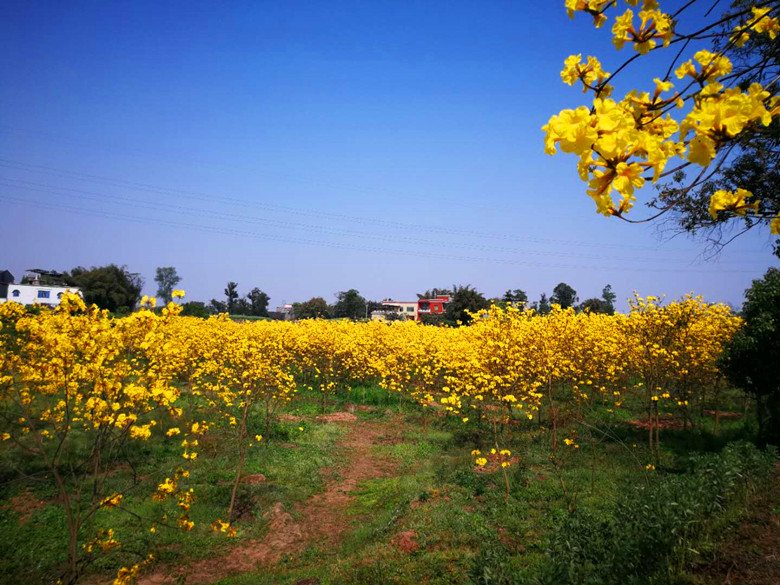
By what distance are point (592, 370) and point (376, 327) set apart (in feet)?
40.4

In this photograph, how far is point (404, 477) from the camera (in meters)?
9.73

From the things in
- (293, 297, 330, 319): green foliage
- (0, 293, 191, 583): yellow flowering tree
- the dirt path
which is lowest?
the dirt path

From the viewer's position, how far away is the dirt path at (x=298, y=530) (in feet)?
20.7

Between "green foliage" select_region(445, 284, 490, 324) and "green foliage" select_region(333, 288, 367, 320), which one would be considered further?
"green foliage" select_region(333, 288, 367, 320)

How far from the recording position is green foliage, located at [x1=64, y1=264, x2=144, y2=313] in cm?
4275

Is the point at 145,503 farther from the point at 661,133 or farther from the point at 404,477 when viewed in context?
the point at 661,133

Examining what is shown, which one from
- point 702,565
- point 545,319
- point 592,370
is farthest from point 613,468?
point 702,565

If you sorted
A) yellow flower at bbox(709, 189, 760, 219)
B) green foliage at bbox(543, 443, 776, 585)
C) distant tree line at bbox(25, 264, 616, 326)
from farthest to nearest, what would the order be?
distant tree line at bbox(25, 264, 616, 326) < green foliage at bbox(543, 443, 776, 585) < yellow flower at bbox(709, 189, 760, 219)

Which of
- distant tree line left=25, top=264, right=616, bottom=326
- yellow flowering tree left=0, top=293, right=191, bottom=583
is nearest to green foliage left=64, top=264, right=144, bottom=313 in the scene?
distant tree line left=25, top=264, right=616, bottom=326

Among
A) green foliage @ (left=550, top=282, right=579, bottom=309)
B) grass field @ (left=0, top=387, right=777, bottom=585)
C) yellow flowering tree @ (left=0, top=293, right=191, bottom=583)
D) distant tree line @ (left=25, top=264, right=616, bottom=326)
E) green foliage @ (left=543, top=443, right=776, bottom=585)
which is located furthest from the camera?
green foliage @ (left=550, top=282, right=579, bottom=309)

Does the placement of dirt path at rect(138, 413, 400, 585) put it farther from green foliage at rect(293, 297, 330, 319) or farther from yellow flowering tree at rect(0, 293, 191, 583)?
green foliage at rect(293, 297, 330, 319)

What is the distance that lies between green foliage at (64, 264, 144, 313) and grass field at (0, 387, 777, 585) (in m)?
38.8

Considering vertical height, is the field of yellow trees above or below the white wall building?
below

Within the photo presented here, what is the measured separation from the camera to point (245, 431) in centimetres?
898
